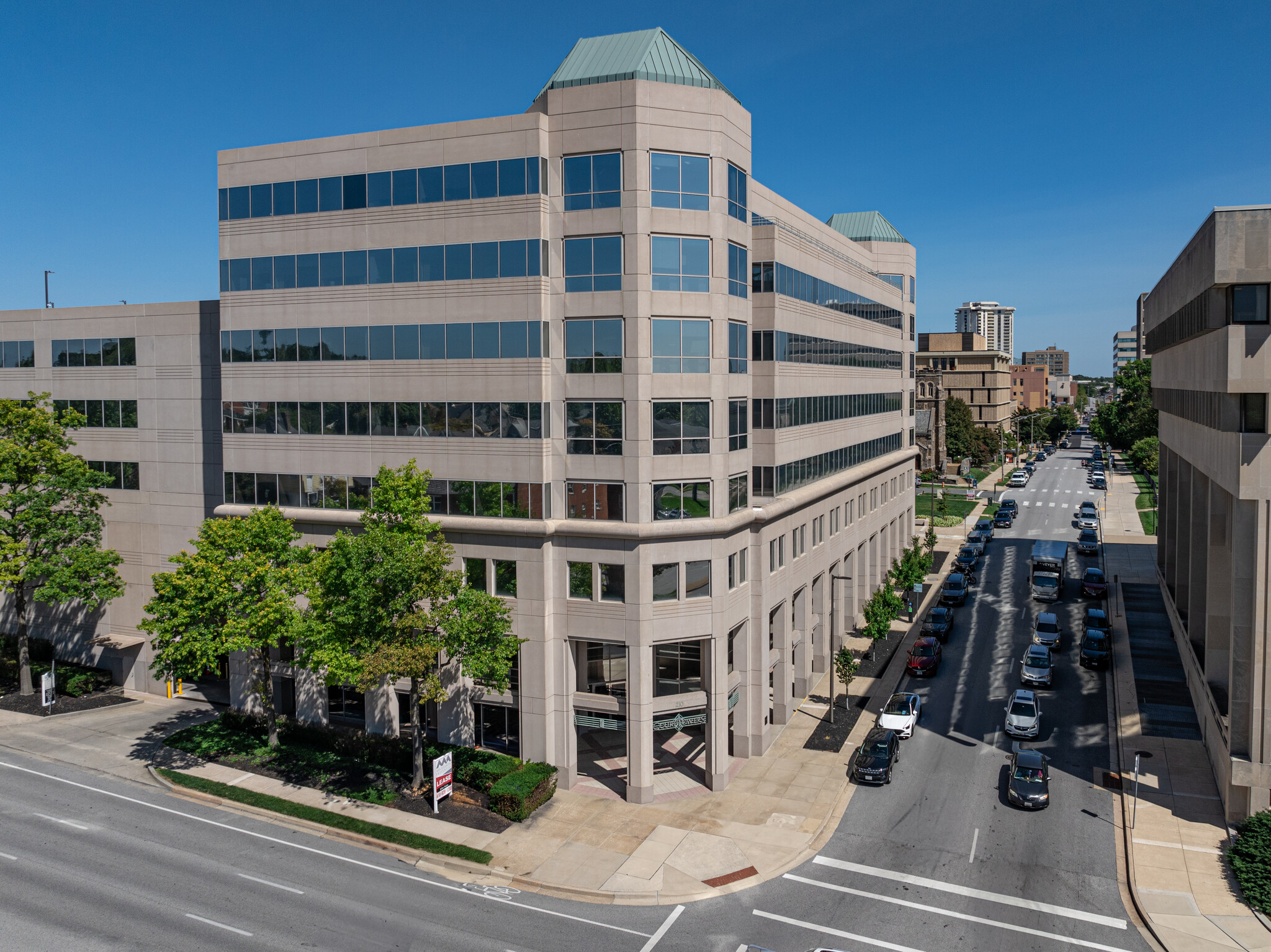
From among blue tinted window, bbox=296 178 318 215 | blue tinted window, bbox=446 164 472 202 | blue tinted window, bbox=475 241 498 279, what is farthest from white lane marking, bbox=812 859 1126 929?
blue tinted window, bbox=296 178 318 215

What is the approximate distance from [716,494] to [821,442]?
15708mm

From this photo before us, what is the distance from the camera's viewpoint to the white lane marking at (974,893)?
26328 mm

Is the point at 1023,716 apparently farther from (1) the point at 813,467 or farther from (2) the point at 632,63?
(2) the point at 632,63

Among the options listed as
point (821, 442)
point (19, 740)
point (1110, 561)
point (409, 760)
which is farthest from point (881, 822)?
point (1110, 561)

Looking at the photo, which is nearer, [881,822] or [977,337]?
[881,822]

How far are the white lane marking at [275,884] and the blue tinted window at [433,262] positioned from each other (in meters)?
22.6

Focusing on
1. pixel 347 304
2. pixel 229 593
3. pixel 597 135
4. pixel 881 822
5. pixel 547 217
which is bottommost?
pixel 881 822

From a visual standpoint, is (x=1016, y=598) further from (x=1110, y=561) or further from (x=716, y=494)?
(x=716, y=494)

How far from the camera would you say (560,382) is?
35.1 meters

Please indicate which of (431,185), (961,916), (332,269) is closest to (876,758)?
(961,916)

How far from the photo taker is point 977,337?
175m

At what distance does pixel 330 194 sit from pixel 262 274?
5048mm

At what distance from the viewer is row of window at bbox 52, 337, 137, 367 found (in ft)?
157

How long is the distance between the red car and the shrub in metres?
23.5
